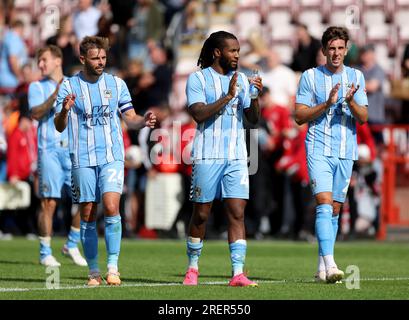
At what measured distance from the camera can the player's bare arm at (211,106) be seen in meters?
10.4

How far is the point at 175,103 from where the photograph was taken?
80.9ft

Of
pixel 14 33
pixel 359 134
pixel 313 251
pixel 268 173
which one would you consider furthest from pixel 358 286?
pixel 14 33

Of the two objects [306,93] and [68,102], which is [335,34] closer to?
[306,93]

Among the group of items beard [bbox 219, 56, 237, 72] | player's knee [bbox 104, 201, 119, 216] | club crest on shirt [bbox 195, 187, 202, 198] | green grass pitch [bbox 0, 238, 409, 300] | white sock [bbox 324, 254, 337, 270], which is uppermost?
beard [bbox 219, 56, 237, 72]

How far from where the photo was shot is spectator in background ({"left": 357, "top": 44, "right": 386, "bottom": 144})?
20.9 meters

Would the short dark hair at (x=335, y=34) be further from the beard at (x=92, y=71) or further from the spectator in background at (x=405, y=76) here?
the spectator in background at (x=405, y=76)

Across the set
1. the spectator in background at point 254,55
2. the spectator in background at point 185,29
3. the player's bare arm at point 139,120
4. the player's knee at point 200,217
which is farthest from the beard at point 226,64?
the spectator in background at point 185,29

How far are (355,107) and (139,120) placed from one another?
2.01 metres

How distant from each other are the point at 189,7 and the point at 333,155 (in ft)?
49.2

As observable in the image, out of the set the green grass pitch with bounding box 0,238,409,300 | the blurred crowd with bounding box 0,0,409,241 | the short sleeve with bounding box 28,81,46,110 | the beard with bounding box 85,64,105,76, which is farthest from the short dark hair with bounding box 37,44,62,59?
the blurred crowd with bounding box 0,0,409,241

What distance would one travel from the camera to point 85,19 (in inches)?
982

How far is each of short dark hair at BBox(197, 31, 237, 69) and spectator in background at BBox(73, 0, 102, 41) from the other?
556 inches

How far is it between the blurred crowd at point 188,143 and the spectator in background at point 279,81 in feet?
0.06

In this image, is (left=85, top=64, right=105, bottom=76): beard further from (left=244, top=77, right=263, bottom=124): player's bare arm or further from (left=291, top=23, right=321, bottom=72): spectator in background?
(left=291, top=23, right=321, bottom=72): spectator in background
